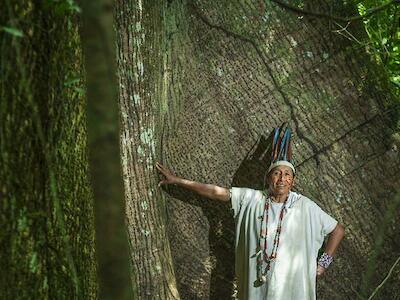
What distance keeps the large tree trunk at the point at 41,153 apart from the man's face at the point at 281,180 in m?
1.65

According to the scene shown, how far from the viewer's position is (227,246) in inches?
181

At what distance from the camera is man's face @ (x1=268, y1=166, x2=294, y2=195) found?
4080 millimetres

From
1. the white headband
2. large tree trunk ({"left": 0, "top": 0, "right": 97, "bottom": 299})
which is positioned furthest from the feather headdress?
large tree trunk ({"left": 0, "top": 0, "right": 97, "bottom": 299})

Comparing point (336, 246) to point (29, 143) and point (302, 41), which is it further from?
point (29, 143)

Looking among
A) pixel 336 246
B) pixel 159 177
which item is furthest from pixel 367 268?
pixel 159 177

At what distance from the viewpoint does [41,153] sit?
2492mm

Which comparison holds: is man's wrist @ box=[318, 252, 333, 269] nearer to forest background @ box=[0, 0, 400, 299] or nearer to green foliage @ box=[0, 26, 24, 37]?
forest background @ box=[0, 0, 400, 299]

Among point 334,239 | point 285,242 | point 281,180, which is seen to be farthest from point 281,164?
point 334,239

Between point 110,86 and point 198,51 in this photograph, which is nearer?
point 110,86

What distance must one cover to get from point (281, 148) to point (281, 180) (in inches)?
11.3

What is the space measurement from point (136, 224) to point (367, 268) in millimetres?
1696

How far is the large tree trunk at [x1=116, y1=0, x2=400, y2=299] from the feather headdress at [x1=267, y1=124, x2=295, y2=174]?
0.32 feet

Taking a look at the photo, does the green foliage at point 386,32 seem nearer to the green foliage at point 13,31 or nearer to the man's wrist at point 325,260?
the man's wrist at point 325,260

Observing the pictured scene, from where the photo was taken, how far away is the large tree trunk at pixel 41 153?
238 centimetres
